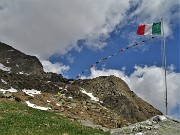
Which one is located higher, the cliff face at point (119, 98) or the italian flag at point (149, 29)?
the cliff face at point (119, 98)

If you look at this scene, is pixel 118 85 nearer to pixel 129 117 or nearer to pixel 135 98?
pixel 135 98

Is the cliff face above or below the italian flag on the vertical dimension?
above

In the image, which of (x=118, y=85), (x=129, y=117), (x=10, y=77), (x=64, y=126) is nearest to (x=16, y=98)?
(x=64, y=126)

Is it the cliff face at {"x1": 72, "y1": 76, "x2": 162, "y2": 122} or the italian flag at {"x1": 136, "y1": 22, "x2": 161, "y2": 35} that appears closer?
the italian flag at {"x1": 136, "y1": 22, "x2": 161, "y2": 35}

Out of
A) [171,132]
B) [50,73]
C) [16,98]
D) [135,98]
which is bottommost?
[171,132]

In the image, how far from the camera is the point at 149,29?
4241 cm

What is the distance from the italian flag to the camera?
42094mm

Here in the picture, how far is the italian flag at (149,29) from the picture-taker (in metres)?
42.1

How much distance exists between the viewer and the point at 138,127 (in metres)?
33.2

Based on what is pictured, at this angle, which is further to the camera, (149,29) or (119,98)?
(119,98)

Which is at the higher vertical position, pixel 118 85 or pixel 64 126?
pixel 118 85

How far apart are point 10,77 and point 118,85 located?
44.0m

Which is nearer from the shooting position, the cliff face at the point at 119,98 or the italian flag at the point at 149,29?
the italian flag at the point at 149,29

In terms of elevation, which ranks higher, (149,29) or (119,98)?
(119,98)
